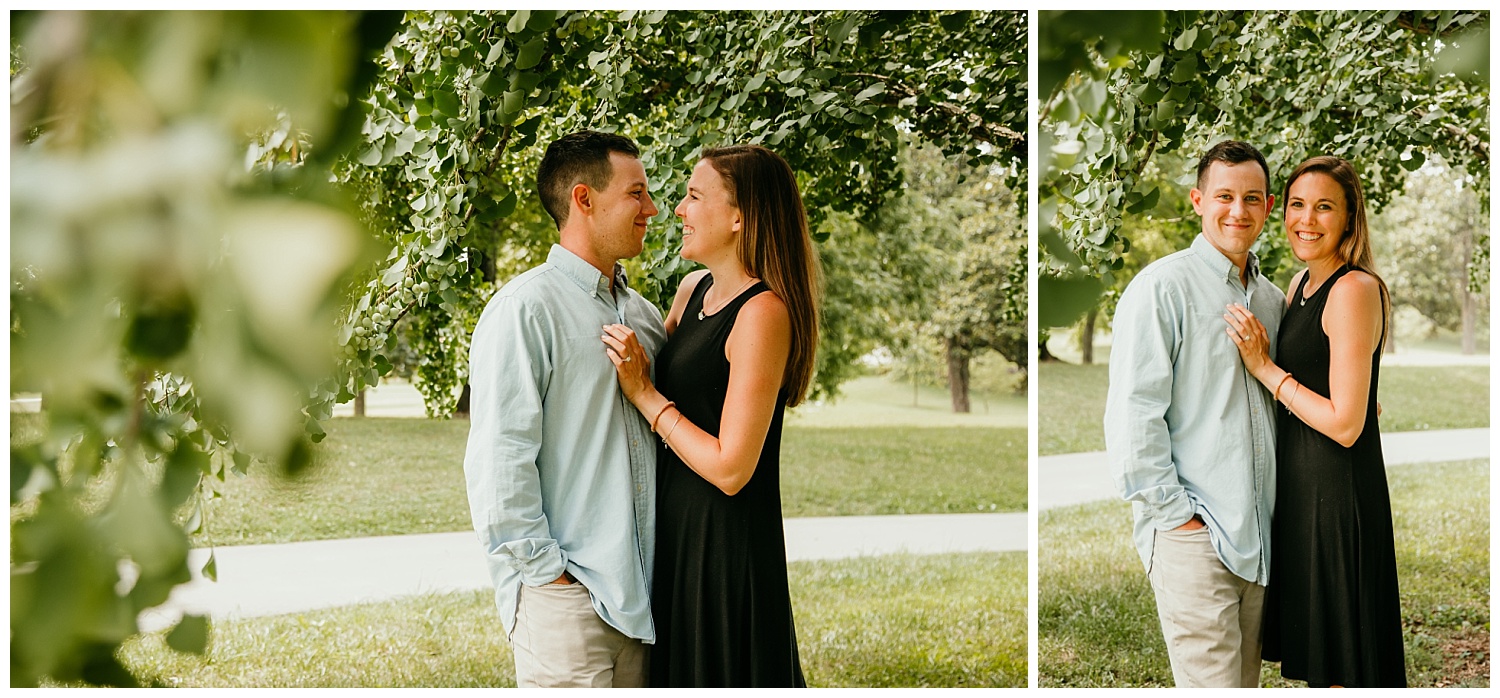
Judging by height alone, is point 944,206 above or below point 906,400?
above

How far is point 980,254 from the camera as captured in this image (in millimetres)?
12188

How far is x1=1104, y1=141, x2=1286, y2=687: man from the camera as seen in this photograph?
2264mm

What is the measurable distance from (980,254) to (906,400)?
2.09m

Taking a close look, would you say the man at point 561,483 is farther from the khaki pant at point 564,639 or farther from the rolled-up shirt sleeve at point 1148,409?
the rolled-up shirt sleeve at point 1148,409

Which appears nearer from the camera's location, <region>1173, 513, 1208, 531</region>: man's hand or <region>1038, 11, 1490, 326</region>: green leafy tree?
<region>1038, 11, 1490, 326</region>: green leafy tree

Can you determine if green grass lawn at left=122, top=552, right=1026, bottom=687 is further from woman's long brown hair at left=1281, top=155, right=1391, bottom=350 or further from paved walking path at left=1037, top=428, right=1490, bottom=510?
woman's long brown hair at left=1281, top=155, right=1391, bottom=350

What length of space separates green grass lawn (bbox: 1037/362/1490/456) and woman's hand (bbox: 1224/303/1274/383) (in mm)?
6581

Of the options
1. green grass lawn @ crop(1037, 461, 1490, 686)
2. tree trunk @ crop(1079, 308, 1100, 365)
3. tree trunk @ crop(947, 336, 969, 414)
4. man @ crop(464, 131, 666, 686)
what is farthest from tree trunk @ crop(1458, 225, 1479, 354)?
man @ crop(464, 131, 666, 686)

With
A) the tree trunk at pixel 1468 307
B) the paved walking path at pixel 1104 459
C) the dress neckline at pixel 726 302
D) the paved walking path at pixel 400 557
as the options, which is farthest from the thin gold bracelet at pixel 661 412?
the tree trunk at pixel 1468 307

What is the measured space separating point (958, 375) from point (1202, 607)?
10746 mm

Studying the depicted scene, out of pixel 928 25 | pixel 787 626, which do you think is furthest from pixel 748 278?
pixel 928 25

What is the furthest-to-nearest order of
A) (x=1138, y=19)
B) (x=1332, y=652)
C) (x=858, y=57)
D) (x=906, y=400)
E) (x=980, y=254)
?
(x=906, y=400)
(x=980, y=254)
(x=858, y=57)
(x=1332, y=652)
(x=1138, y=19)

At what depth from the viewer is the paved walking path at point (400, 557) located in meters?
5.73

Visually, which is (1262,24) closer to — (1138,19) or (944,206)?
(1138,19)
